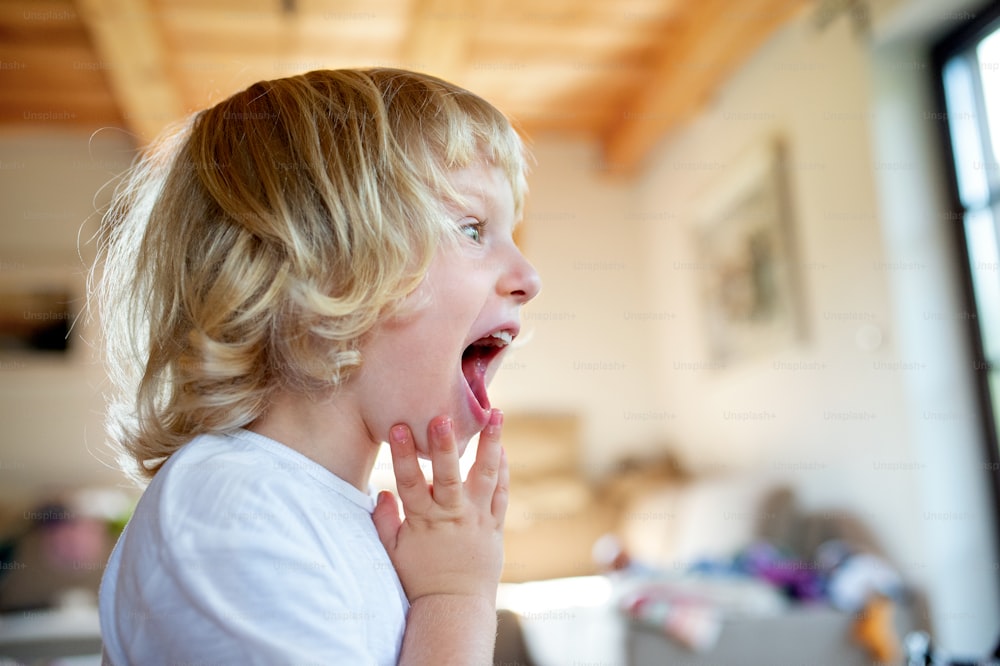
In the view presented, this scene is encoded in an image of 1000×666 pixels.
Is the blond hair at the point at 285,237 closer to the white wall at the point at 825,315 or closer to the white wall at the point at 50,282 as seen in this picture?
the white wall at the point at 825,315

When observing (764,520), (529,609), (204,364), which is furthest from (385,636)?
(764,520)

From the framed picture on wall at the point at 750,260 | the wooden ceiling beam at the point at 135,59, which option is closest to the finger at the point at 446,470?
the wooden ceiling beam at the point at 135,59

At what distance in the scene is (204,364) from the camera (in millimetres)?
713

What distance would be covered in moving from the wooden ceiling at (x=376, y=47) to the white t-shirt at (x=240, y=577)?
339 centimetres

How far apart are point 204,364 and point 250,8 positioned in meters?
3.49

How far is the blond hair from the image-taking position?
72 centimetres

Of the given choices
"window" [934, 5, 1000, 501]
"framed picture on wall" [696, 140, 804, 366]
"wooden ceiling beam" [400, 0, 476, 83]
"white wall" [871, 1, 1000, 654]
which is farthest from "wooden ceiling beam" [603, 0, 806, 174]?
"wooden ceiling beam" [400, 0, 476, 83]

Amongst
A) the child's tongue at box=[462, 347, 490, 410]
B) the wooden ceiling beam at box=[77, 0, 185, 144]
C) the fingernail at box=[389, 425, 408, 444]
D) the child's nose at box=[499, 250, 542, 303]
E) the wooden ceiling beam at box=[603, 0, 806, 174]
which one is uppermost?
the wooden ceiling beam at box=[77, 0, 185, 144]

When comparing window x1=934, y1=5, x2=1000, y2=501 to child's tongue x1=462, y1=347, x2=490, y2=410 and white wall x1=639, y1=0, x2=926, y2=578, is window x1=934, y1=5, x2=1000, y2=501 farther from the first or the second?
child's tongue x1=462, y1=347, x2=490, y2=410

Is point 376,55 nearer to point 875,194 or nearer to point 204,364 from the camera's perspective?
point 875,194

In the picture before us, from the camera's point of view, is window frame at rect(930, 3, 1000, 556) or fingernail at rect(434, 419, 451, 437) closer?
fingernail at rect(434, 419, 451, 437)

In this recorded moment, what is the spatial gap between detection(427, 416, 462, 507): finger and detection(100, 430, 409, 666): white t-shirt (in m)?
0.08

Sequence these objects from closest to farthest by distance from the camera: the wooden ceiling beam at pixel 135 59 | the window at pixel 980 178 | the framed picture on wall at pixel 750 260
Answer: the window at pixel 980 178 → the wooden ceiling beam at pixel 135 59 → the framed picture on wall at pixel 750 260

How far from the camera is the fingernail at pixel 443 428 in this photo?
0.72 metres
